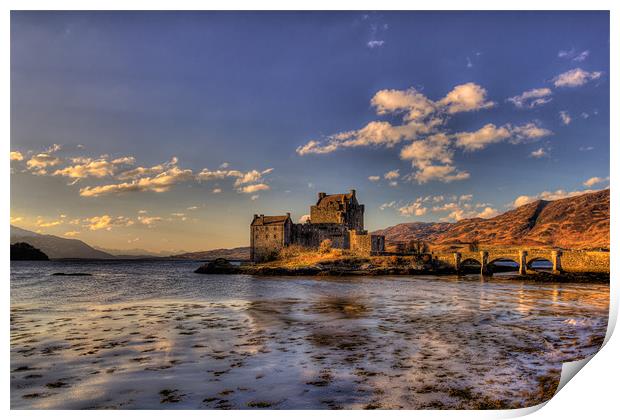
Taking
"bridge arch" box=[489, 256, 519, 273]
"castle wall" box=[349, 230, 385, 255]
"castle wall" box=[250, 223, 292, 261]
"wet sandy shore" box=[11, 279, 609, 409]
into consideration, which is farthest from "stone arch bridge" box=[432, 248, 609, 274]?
"wet sandy shore" box=[11, 279, 609, 409]

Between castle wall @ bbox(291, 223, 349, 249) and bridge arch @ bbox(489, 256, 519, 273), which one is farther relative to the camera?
castle wall @ bbox(291, 223, 349, 249)

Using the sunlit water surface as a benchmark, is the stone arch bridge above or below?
above

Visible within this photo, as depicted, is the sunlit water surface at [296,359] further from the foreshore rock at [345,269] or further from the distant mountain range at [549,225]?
the foreshore rock at [345,269]

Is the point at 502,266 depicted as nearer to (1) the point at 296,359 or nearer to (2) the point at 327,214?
(2) the point at 327,214

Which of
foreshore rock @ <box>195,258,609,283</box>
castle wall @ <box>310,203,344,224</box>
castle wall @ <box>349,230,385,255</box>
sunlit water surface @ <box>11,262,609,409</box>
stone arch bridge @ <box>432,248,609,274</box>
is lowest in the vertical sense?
foreshore rock @ <box>195,258,609,283</box>

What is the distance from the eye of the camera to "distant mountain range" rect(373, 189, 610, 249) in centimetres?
1716

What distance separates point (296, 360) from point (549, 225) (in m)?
23.6

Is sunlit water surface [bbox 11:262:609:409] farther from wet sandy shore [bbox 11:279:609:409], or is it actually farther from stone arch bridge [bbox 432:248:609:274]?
stone arch bridge [bbox 432:248:609:274]

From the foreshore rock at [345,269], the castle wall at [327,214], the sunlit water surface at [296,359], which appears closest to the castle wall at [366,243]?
the foreshore rock at [345,269]

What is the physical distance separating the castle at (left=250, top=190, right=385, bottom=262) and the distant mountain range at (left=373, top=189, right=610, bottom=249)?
72.2 feet

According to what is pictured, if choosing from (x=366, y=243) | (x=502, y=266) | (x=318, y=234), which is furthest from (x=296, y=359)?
(x=502, y=266)

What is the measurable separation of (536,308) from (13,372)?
17164 millimetres
